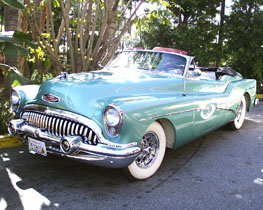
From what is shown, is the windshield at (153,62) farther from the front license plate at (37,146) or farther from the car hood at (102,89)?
the front license plate at (37,146)

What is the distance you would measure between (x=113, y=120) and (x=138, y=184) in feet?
2.81

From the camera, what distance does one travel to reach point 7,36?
3.39m

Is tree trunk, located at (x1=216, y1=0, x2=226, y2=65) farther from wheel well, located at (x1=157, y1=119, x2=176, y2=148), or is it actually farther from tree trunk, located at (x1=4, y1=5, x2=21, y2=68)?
wheel well, located at (x1=157, y1=119, x2=176, y2=148)

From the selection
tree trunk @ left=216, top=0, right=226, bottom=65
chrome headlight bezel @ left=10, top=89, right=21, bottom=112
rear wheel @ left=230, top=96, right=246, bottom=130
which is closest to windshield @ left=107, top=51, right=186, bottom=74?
chrome headlight bezel @ left=10, top=89, right=21, bottom=112

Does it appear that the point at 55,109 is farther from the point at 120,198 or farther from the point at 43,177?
the point at 120,198

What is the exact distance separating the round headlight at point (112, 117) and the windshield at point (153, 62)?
5.39 feet

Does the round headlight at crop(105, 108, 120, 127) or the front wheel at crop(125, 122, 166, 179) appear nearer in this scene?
the round headlight at crop(105, 108, 120, 127)

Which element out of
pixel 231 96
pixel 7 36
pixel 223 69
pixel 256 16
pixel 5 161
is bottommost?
pixel 5 161

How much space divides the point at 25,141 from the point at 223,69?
4.14 meters

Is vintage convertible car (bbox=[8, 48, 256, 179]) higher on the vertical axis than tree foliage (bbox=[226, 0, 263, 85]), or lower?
lower

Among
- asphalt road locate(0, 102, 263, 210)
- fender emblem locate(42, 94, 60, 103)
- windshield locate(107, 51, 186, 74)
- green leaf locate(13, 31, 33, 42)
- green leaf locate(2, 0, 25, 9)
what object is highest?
green leaf locate(2, 0, 25, 9)

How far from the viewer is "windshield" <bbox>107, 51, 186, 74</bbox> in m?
4.33

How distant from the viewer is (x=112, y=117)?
2854 millimetres

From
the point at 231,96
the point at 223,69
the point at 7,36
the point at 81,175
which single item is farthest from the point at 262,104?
the point at 7,36
